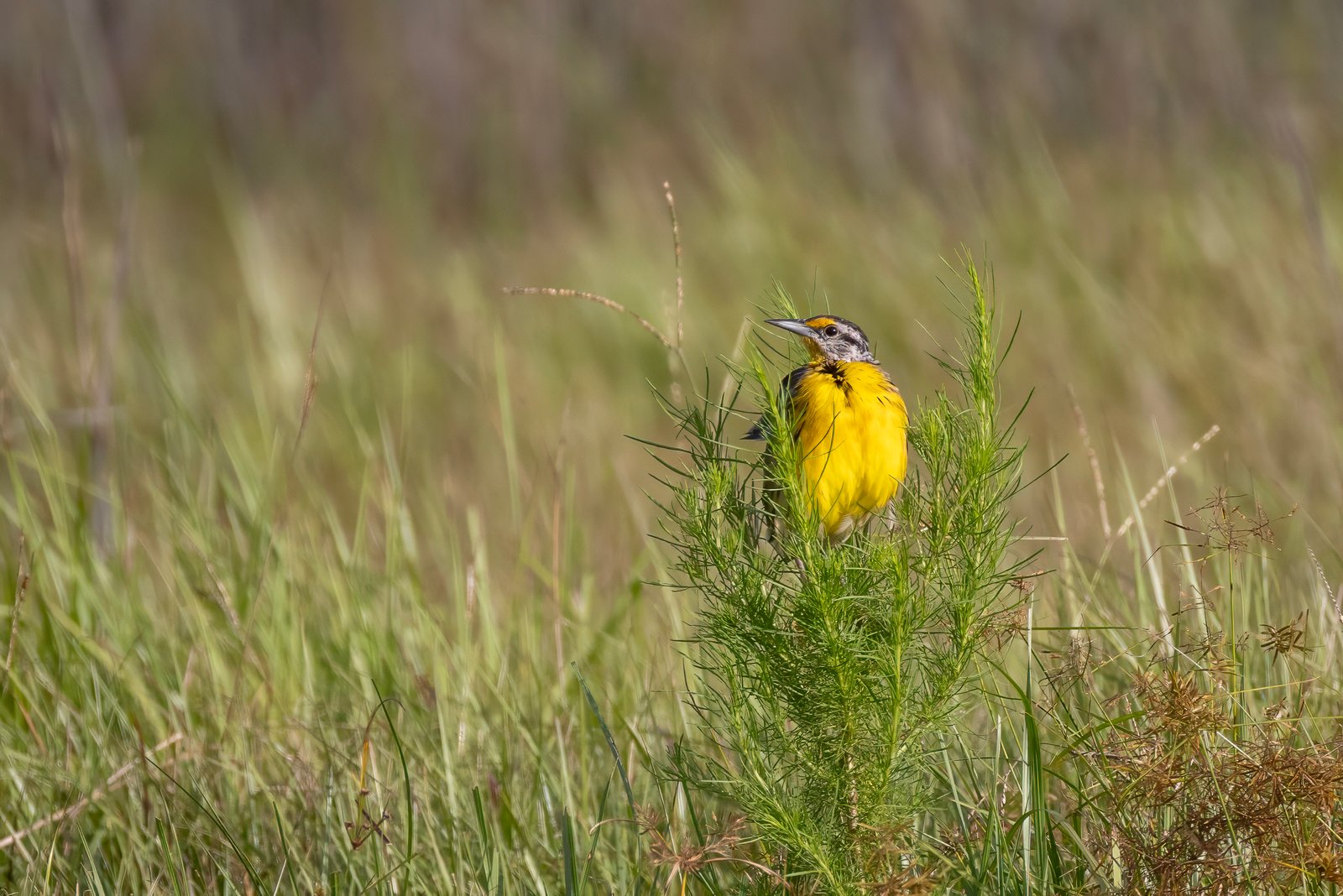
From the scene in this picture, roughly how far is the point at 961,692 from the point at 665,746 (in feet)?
2.82

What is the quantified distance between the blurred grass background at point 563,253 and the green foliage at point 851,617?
2.50 feet

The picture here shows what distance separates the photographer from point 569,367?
6945 mm

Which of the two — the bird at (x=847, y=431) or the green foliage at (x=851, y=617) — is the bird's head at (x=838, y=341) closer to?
the bird at (x=847, y=431)

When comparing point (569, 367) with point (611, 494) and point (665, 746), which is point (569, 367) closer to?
point (611, 494)

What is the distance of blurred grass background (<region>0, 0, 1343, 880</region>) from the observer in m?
3.71

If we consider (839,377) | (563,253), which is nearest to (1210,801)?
(839,377)

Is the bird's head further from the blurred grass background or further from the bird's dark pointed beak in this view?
the blurred grass background

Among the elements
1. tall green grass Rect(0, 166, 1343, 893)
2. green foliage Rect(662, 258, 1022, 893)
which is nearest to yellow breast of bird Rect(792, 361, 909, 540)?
tall green grass Rect(0, 166, 1343, 893)

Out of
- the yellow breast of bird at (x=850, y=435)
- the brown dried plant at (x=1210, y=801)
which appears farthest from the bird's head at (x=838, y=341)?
the brown dried plant at (x=1210, y=801)

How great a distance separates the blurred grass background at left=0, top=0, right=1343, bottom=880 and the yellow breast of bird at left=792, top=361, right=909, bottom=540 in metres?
0.47

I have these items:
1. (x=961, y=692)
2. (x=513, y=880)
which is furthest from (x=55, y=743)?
(x=961, y=692)

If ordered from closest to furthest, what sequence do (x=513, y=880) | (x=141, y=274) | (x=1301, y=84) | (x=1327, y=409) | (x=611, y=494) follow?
(x=513, y=880) < (x=1327, y=409) < (x=611, y=494) < (x=1301, y=84) < (x=141, y=274)

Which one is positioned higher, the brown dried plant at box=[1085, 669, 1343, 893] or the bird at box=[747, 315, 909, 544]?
the bird at box=[747, 315, 909, 544]

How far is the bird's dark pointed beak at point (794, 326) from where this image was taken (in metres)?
2.13
